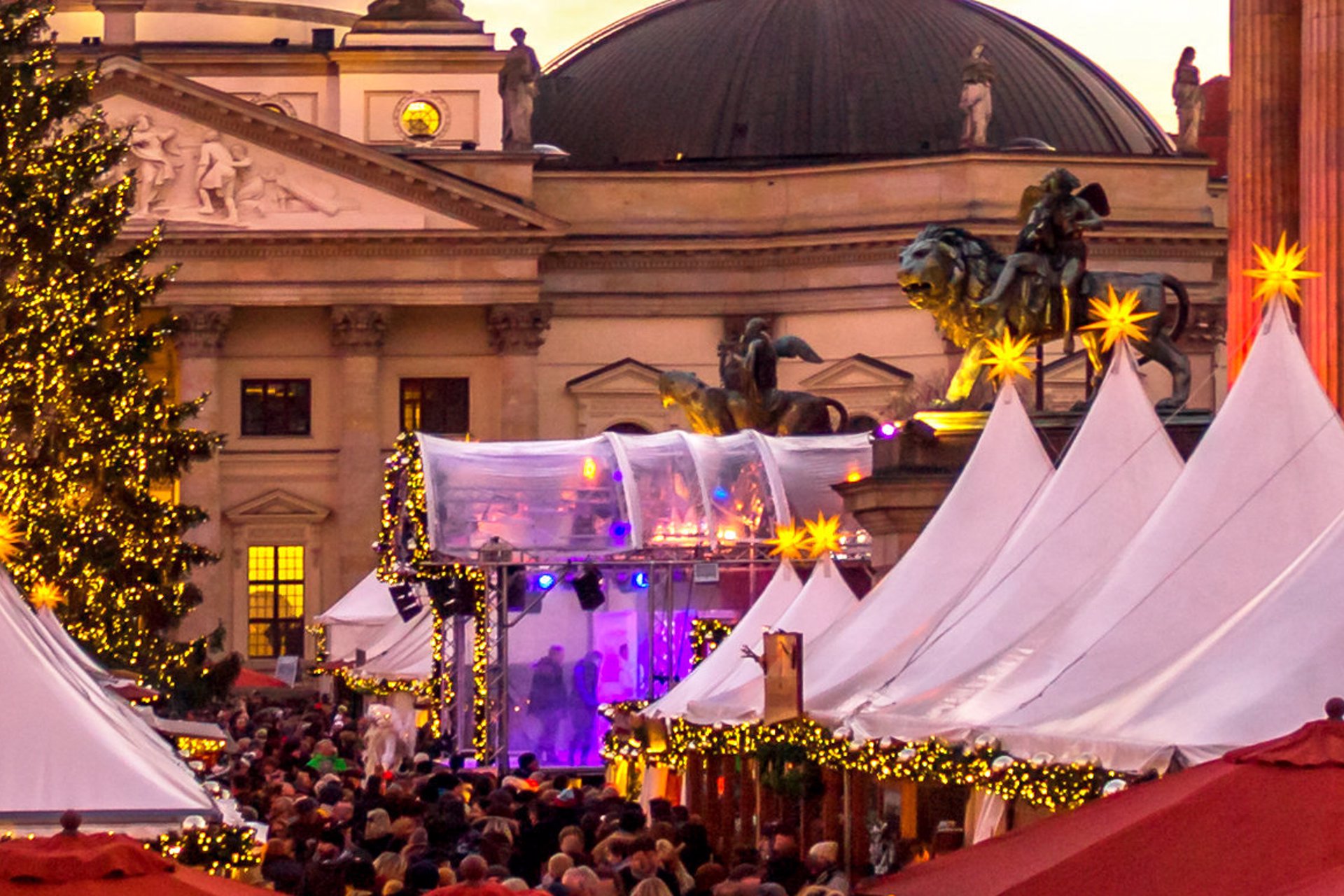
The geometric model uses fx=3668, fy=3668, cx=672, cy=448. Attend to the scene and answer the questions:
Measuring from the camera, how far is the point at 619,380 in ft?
245

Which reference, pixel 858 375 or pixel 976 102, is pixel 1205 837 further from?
pixel 976 102

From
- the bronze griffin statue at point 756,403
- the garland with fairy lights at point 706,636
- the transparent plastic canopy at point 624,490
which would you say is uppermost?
the bronze griffin statue at point 756,403

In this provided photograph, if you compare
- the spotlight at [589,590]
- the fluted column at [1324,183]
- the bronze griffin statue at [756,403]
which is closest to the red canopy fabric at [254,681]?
the bronze griffin statue at [756,403]

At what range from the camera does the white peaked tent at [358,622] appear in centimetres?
5041

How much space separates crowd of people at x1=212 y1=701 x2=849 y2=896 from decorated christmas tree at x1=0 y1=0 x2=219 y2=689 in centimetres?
741

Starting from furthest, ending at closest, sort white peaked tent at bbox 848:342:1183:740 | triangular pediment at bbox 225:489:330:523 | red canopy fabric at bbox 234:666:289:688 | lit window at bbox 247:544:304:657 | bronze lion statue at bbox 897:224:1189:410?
1. triangular pediment at bbox 225:489:330:523
2. lit window at bbox 247:544:304:657
3. red canopy fabric at bbox 234:666:289:688
4. bronze lion statue at bbox 897:224:1189:410
5. white peaked tent at bbox 848:342:1183:740

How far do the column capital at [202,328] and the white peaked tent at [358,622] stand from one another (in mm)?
20440

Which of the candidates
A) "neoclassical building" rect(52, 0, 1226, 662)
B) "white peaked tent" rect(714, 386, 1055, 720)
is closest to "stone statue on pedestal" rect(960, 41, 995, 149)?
"neoclassical building" rect(52, 0, 1226, 662)

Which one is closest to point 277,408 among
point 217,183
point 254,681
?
point 217,183

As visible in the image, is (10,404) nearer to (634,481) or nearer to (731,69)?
(634,481)

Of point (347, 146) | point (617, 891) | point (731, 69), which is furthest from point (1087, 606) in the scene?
point (731, 69)

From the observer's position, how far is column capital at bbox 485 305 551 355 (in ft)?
240

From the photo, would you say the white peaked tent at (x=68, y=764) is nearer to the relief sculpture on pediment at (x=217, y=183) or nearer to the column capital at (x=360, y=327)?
the relief sculpture on pediment at (x=217, y=183)

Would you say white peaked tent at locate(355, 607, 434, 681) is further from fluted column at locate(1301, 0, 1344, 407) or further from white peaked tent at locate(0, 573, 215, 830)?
white peaked tent at locate(0, 573, 215, 830)
